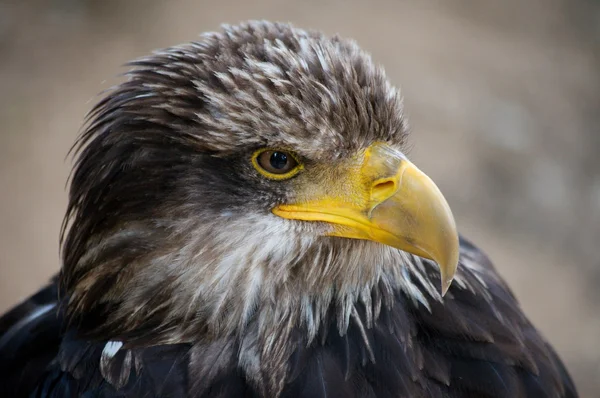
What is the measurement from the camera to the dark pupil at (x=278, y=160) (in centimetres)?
249

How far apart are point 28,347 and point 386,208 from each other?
158cm

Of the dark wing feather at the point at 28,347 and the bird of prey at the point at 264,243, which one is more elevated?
the bird of prey at the point at 264,243

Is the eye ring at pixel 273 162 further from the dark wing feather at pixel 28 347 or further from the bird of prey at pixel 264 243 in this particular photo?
the dark wing feather at pixel 28 347

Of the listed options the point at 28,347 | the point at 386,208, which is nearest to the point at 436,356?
the point at 386,208

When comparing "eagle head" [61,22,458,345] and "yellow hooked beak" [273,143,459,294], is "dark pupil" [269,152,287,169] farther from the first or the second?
"yellow hooked beak" [273,143,459,294]

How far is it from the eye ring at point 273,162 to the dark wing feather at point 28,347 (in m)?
1.12

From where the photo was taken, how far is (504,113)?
7.59 meters

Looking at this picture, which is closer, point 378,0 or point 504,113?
point 504,113

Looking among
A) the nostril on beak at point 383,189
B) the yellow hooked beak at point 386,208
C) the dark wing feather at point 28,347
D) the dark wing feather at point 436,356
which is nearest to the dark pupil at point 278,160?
the yellow hooked beak at point 386,208

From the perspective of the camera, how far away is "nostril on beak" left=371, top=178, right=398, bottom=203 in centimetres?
248

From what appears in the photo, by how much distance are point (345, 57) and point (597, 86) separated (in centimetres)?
610

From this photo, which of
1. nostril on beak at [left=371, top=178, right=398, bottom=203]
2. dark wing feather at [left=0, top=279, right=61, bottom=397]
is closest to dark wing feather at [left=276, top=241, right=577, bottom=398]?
nostril on beak at [left=371, top=178, right=398, bottom=203]

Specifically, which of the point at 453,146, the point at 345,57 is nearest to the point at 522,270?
the point at 453,146

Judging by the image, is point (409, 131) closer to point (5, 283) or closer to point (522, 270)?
point (522, 270)
